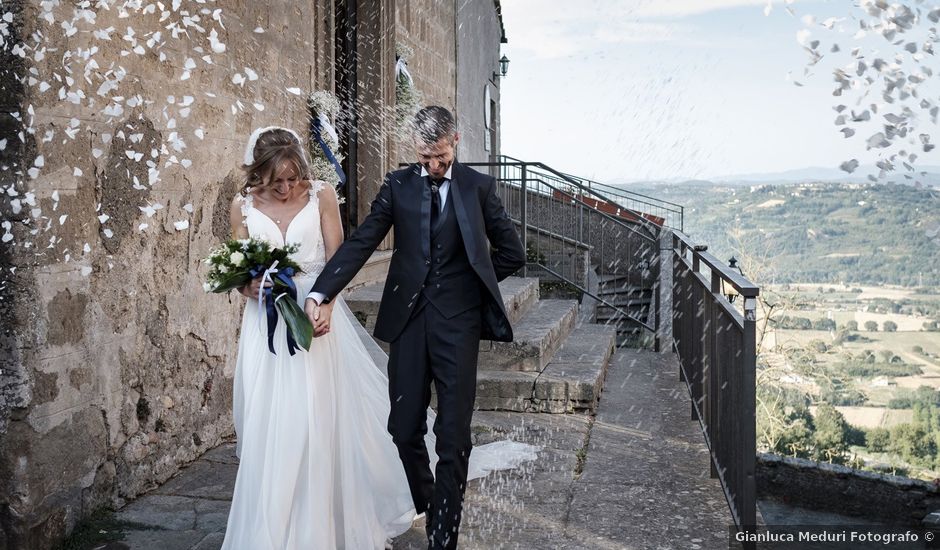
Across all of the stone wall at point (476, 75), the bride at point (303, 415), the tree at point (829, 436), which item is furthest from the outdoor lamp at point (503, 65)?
the bride at point (303, 415)

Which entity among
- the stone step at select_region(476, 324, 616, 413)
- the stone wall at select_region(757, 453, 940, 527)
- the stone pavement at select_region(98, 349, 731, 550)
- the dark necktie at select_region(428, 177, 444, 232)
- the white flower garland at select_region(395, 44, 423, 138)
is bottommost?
the stone wall at select_region(757, 453, 940, 527)

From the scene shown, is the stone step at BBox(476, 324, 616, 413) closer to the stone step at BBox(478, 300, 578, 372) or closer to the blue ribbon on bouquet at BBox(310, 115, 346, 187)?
the stone step at BBox(478, 300, 578, 372)

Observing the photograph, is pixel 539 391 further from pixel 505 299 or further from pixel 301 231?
pixel 301 231

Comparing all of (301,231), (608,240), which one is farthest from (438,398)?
(608,240)

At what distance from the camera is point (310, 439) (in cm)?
336

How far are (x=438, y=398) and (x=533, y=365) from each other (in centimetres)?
297

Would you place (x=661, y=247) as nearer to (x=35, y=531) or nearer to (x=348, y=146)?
(x=348, y=146)

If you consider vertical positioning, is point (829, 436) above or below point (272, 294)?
below

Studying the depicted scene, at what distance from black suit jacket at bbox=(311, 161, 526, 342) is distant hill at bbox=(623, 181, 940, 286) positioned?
2.16 metres

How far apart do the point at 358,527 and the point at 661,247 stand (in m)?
6.03

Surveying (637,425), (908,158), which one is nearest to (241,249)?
(908,158)

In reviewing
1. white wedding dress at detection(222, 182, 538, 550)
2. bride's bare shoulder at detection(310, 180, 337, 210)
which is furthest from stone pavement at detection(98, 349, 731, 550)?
bride's bare shoulder at detection(310, 180, 337, 210)

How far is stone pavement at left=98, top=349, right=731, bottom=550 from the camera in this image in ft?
12.2

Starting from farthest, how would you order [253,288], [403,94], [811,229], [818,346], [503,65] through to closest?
[503,65]
[818,346]
[811,229]
[403,94]
[253,288]
